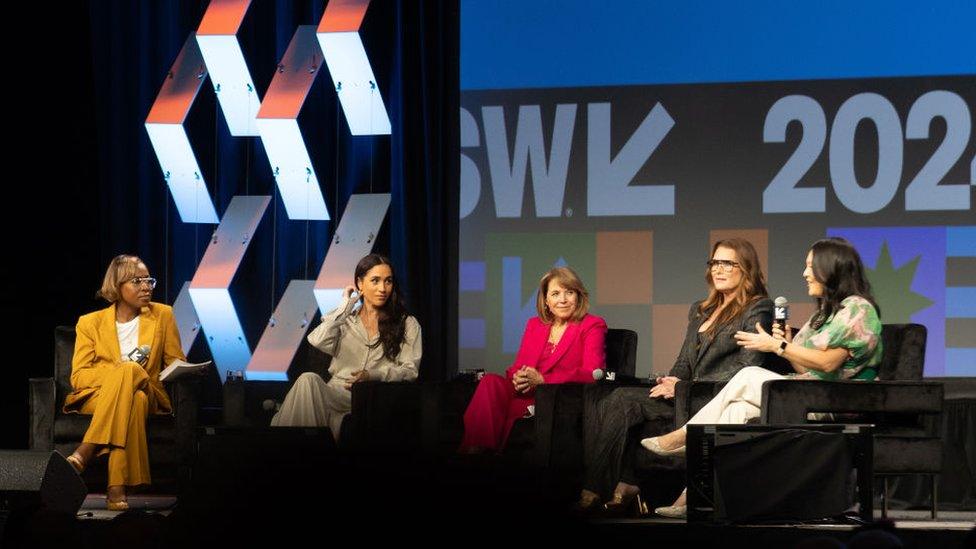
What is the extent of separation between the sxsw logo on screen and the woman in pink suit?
0.96m

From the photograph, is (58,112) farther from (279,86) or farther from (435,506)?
(435,506)

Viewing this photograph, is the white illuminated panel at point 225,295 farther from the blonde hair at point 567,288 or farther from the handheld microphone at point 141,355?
the blonde hair at point 567,288

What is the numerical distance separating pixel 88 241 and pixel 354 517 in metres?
6.14

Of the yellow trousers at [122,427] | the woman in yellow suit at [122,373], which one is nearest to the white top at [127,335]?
the woman in yellow suit at [122,373]

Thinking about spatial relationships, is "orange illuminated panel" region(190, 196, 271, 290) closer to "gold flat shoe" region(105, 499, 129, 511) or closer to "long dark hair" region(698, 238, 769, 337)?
"gold flat shoe" region(105, 499, 129, 511)

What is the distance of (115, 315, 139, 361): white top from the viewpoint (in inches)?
224

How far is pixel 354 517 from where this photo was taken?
93 cm

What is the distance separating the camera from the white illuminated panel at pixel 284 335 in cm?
653

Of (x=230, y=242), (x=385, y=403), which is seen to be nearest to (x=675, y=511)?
(x=385, y=403)

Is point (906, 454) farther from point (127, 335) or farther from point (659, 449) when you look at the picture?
point (127, 335)

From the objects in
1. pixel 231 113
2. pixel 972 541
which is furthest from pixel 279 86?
pixel 972 541

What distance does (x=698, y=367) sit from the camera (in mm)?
5078

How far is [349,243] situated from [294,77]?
2.93 ft

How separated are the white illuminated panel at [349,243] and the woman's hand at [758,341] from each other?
7.45ft
